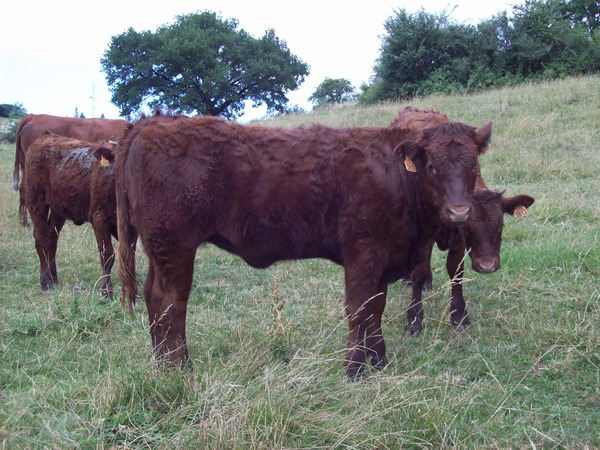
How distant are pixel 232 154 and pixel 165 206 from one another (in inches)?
23.2

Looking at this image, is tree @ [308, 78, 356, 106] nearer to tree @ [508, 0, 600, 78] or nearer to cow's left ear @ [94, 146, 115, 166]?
tree @ [508, 0, 600, 78]

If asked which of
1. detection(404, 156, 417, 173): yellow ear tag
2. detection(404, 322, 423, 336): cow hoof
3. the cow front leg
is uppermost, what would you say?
detection(404, 156, 417, 173): yellow ear tag

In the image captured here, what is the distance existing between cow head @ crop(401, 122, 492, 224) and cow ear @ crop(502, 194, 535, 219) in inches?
57.1

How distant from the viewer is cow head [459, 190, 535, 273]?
5.29 meters

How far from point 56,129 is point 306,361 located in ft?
37.6

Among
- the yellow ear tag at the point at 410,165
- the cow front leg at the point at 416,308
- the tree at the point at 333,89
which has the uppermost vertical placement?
the tree at the point at 333,89

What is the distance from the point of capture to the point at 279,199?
425 cm

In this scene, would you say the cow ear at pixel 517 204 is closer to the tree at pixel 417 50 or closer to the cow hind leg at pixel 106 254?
the cow hind leg at pixel 106 254

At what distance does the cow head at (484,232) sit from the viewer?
17.3ft

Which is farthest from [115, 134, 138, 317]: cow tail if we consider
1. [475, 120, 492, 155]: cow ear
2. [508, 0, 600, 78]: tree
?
[508, 0, 600, 78]: tree

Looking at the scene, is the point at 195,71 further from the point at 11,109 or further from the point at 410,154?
the point at 410,154

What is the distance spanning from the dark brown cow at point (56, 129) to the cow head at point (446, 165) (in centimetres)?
843

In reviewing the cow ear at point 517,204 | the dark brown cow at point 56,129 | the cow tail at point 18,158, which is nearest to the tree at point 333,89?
the dark brown cow at point 56,129

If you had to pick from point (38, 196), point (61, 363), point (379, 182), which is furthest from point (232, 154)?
point (38, 196)
